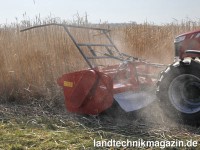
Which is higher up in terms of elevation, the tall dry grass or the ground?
the tall dry grass

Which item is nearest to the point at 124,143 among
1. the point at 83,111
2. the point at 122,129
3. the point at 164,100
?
the point at 122,129

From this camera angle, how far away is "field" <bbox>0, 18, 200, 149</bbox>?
12.7 feet

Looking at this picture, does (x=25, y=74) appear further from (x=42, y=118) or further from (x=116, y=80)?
(x=116, y=80)

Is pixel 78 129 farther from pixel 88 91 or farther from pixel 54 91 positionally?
pixel 54 91

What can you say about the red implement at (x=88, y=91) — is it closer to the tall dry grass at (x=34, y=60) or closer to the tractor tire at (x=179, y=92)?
the tractor tire at (x=179, y=92)

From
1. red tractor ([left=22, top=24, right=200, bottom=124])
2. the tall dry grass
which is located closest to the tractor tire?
red tractor ([left=22, top=24, right=200, bottom=124])

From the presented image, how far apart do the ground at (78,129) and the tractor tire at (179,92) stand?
171 mm

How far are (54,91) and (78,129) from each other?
1891 mm

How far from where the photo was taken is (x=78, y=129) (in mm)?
4184

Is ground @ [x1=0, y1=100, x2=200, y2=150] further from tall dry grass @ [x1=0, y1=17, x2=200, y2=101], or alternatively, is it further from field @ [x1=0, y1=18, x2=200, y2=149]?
tall dry grass @ [x1=0, y1=17, x2=200, y2=101]

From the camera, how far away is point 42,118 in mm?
4809

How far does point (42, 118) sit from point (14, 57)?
189cm

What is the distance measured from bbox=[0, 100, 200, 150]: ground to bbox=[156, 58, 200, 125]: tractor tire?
0.56 feet

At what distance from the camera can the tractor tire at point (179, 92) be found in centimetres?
399
